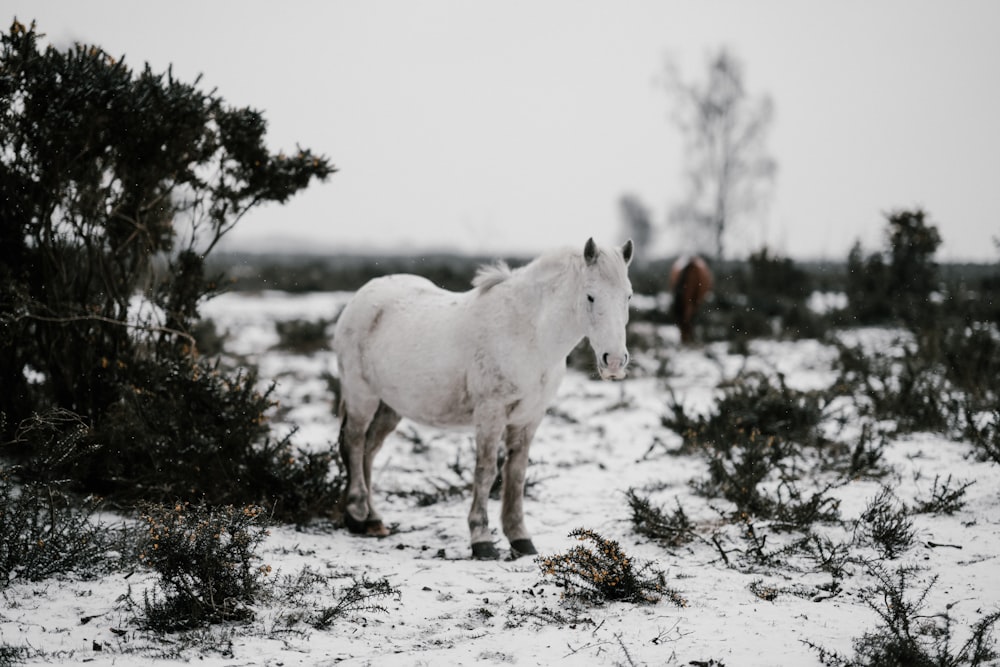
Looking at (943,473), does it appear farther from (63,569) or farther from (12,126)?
(12,126)

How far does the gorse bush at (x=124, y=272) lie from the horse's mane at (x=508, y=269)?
6.20 feet

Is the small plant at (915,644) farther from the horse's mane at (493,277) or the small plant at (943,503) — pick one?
the horse's mane at (493,277)

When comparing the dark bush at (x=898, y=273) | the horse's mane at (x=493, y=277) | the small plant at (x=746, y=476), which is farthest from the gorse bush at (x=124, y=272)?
the dark bush at (x=898, y=273)

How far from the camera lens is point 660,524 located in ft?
14.8

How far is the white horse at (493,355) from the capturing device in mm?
4195

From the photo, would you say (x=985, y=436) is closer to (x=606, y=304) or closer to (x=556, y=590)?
(x=606, y=304)

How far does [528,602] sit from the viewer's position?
364 cm

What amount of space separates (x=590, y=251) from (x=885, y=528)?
239 centimetres

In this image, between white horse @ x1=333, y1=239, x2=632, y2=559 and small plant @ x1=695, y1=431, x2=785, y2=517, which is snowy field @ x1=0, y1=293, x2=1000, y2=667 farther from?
white horse @ x1=333, y1=239, x2=632, y2=559

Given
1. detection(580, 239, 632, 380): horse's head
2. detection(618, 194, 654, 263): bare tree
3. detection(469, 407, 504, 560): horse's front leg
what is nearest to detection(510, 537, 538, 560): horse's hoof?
detection(469, 407, 504, 560): horse's front leg

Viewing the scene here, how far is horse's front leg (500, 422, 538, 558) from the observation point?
4.57 m

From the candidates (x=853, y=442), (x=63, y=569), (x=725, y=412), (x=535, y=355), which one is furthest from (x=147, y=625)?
(x=853, y=442)

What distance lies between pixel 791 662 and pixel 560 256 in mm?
2568

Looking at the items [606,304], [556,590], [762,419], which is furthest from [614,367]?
[762,419]
